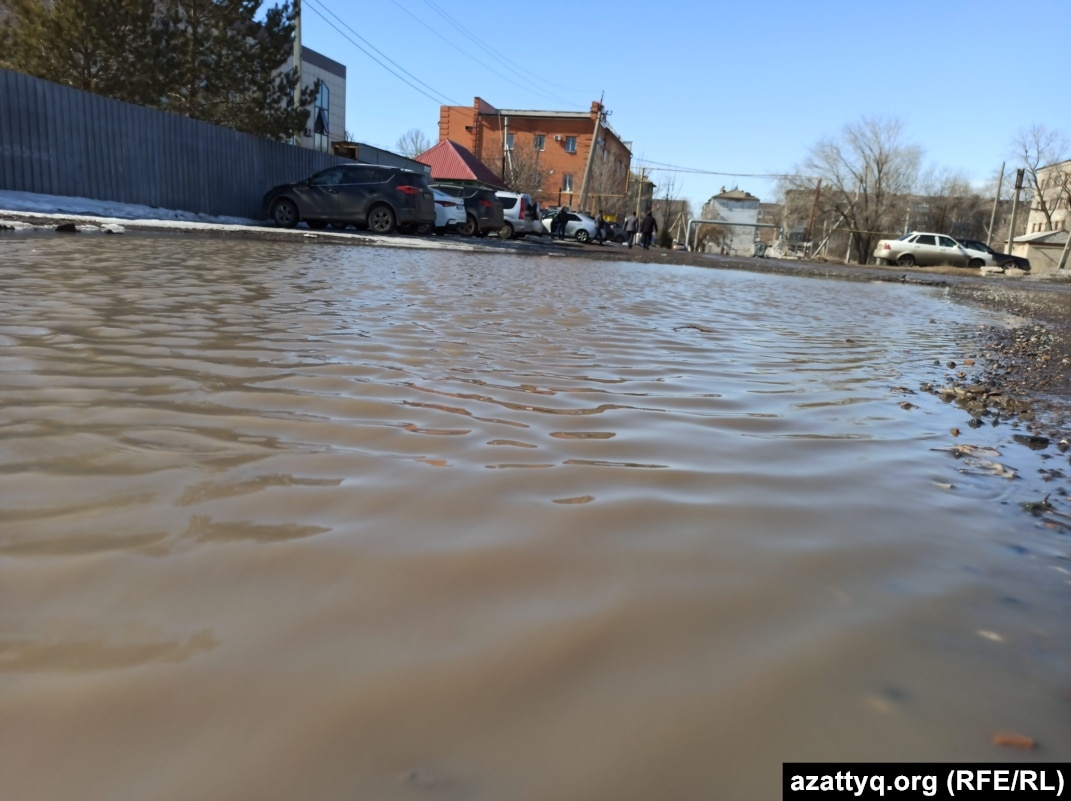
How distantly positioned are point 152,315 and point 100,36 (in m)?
17.9

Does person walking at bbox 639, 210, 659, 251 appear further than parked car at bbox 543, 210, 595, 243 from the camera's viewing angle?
No

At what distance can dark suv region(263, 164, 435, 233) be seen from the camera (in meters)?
16.9

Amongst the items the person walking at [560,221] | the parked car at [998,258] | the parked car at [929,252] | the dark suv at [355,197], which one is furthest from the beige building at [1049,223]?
the dark suv at [355,197]

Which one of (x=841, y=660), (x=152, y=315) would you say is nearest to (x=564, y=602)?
(x=841, y=660)

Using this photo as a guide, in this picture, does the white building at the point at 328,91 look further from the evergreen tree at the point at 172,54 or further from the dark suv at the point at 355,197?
the dark suv at the point at 355,197

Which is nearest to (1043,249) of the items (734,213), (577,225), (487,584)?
(577,225)

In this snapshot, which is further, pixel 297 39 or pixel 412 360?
pixel 297 39

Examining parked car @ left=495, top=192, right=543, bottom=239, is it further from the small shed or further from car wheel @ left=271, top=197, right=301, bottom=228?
the small shed

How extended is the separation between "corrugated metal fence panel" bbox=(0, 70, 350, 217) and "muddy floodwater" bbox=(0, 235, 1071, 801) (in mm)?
13985

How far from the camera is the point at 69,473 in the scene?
181cm

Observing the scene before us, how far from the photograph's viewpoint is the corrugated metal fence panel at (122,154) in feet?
45.2

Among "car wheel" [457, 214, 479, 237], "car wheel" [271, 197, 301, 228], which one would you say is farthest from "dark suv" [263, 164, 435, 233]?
"car wheel" [457, 214, 479, 237]

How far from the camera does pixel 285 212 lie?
56.7 ft

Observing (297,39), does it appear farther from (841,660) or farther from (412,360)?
(841,660)
